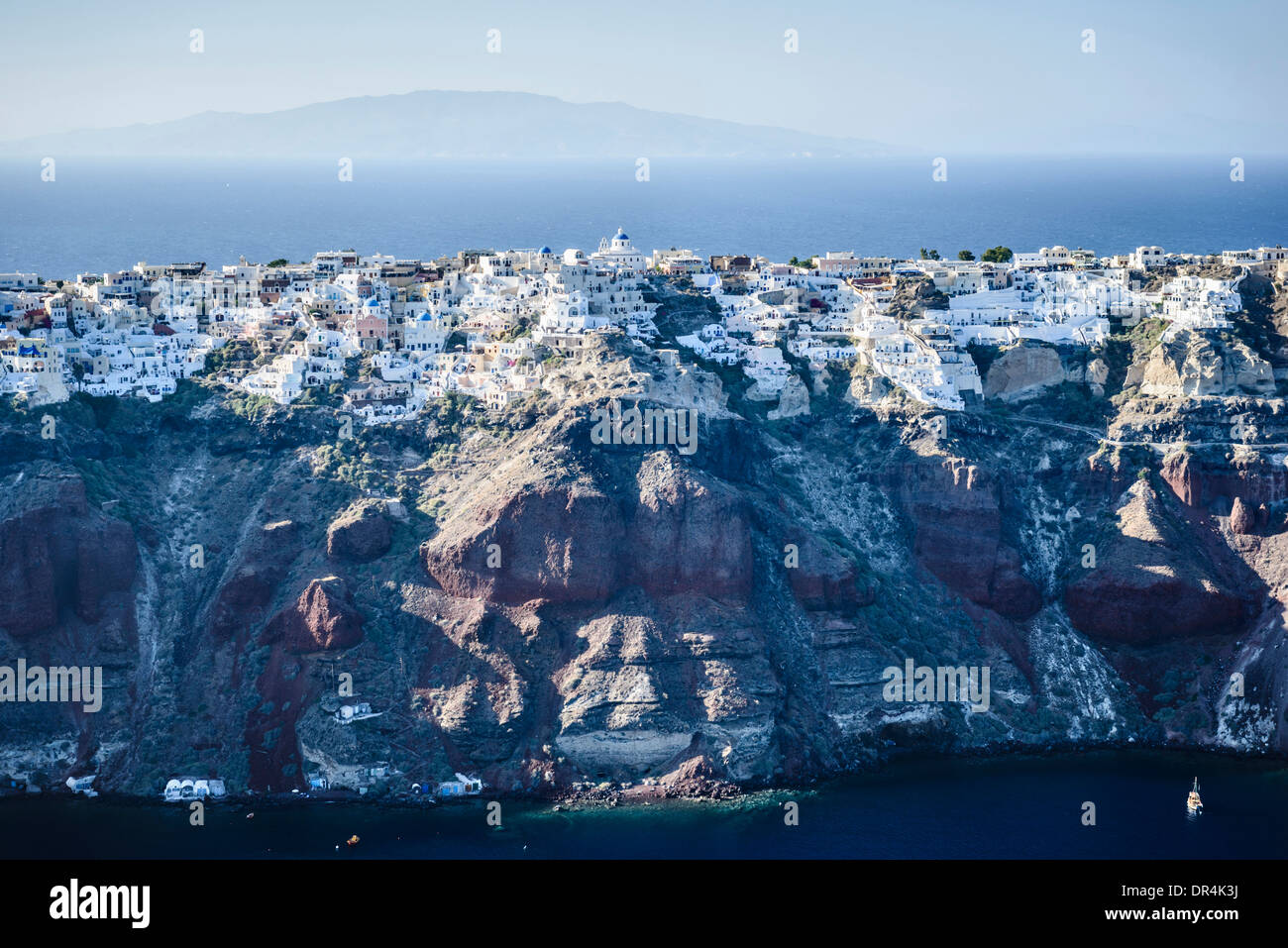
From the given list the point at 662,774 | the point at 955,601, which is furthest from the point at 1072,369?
the point at 662,774

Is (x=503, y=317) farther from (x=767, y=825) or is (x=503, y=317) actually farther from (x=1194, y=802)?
(x=1194, y=802)

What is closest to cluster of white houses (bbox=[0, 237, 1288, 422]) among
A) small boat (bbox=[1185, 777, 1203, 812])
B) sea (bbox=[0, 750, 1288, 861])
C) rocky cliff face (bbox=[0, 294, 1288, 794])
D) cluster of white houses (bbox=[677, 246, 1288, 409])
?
cluster of white houses (bbox=[677, 246, 1288, 409])

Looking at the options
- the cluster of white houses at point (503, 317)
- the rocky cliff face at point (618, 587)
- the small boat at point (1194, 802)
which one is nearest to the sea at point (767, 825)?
the small boat at point (1194, 802)

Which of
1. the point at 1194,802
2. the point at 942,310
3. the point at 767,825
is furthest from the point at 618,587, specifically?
the point at 942,310

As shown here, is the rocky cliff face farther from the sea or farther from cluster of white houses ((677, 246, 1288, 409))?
cluster of white houses ((677, 246, 1288, 409))

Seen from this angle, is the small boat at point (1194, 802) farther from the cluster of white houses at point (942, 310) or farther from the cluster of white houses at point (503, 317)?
the cluster of white houses at point (503, 317)

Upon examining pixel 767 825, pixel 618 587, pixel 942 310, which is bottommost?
pixel 767 825
